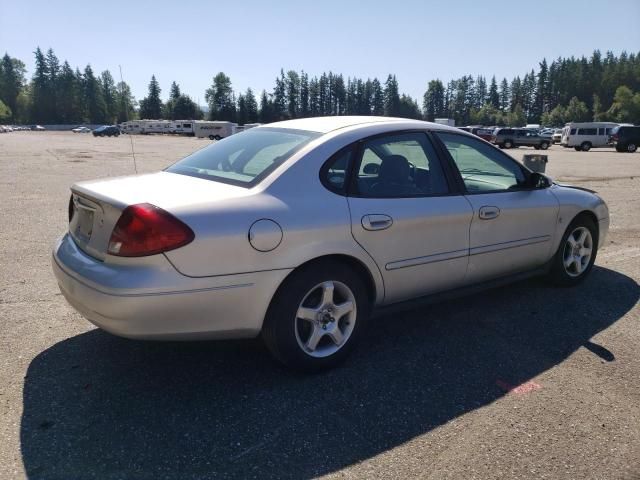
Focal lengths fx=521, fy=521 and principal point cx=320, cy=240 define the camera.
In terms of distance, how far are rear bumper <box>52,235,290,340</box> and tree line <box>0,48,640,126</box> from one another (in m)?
129

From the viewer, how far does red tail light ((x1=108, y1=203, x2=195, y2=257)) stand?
2666 millimetres

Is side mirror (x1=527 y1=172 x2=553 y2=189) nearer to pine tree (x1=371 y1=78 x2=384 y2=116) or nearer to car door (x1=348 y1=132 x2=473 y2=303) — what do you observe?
car door (x1=348 y1=132 x2=473 y2=303)

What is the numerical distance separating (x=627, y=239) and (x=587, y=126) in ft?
124

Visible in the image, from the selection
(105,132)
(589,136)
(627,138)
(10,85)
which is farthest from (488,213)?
(10,85)

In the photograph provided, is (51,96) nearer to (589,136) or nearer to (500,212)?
A: (589,136)

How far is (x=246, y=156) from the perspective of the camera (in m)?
3.53

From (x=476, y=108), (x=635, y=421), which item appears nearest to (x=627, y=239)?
(x=635, y=421)

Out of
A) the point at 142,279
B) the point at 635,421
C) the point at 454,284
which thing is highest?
the point at 142,279

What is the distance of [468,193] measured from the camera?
153 inches

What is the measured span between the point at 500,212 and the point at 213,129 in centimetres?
7863

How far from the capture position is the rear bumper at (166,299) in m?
2.65

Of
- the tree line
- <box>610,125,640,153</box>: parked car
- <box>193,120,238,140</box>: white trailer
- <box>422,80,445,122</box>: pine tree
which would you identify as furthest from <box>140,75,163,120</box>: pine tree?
<box>610,125,640,153</box>: parked car

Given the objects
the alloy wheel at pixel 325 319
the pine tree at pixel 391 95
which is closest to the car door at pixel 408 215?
the alloy wheel at pixel 325 319

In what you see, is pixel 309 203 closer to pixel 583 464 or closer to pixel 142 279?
pixel 142 279
